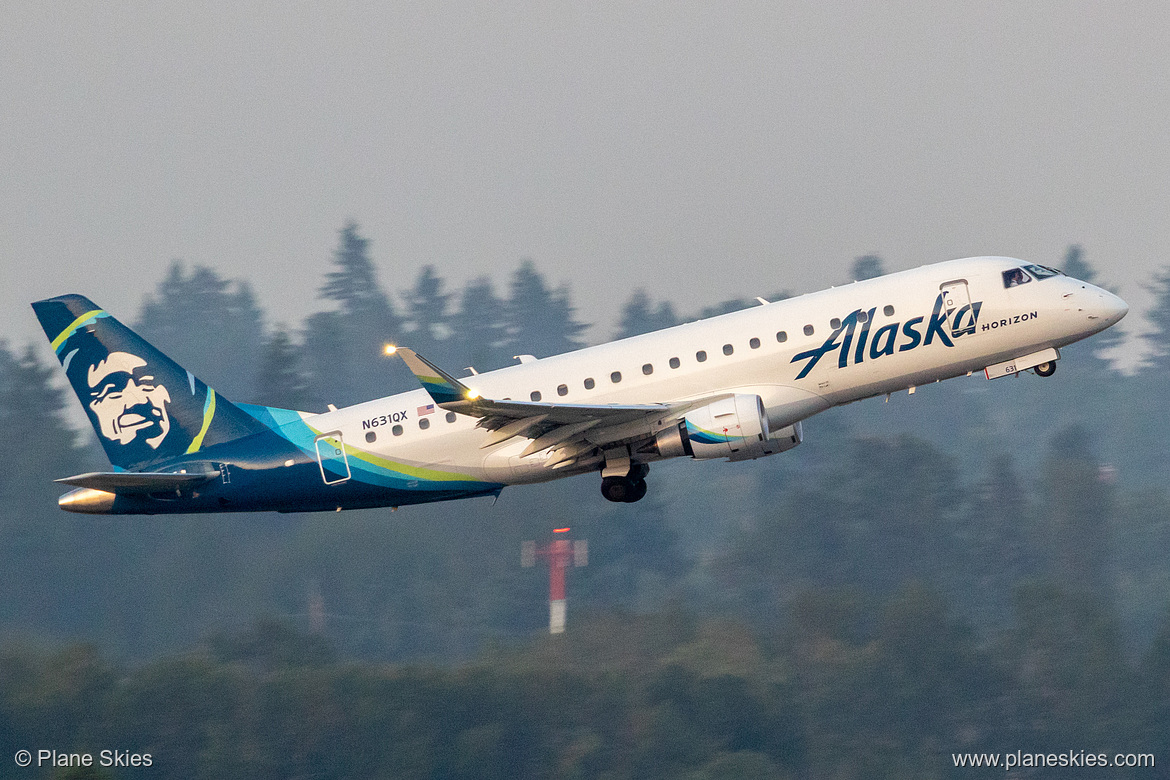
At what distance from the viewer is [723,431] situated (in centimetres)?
3819

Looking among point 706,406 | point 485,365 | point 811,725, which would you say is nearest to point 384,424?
point 706,406

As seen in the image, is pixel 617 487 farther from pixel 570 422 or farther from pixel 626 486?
pixel 570 422

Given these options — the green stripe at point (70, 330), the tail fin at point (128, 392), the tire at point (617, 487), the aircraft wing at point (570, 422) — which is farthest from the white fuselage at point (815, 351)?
the green stripe at point (70, 330)

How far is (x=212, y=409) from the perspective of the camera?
42.7 meters

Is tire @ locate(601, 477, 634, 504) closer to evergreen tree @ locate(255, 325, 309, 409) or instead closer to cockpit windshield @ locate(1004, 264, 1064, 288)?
cockpit windshield @ locate(1004, 264, 1064, 288)

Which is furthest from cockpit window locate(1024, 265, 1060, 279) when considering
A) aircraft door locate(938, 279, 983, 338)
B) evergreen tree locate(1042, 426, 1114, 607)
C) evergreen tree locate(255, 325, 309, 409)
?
evergreen tree locate(255, 325, 309, 409)

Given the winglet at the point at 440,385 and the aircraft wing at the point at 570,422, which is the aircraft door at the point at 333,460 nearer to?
the aircraft wing at the point at 570,422

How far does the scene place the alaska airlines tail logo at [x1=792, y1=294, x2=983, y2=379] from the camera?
3925 cm

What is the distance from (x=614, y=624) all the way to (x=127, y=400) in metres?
67.7

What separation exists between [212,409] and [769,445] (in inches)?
622

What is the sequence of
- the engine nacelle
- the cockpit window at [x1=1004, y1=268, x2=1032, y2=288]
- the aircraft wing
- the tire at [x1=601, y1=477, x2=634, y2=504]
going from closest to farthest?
1. the aircraft wing
2. the engine nacelle
3. the cockpit window at [x1=1004, y1=268, x2=1032, y2=288]
4. the tire at [x1=601, y1=477, x2=634, y2=504]

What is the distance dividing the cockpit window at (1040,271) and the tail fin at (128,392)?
21978mm

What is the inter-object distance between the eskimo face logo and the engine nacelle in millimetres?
14751

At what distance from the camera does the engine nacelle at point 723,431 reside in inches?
1503
